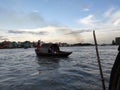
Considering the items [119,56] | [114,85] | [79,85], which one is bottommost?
[79,85]

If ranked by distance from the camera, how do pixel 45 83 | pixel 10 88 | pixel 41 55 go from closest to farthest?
1. pixel 10 88
2. pixel 45 83
3. pixel 41 55

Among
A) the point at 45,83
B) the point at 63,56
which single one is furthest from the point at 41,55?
the point at 45,83

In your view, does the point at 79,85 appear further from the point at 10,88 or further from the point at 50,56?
the point at 50,56

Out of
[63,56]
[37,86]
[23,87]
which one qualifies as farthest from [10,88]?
[63,56]

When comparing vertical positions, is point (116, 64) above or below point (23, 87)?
above

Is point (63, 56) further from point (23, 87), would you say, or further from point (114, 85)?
point (114, 85)

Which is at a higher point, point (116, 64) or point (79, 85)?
point (116, 64)

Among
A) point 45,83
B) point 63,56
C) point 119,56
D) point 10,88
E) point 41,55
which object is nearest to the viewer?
point 119,56

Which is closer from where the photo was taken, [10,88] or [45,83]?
[10,88]

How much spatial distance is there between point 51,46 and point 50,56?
8.70ft

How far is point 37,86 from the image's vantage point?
503 inches

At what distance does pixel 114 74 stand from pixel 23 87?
9.69 metres

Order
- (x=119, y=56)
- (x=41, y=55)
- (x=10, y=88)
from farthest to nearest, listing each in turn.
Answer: (x=41, y=55), (x=10, y=88), (x=119, y=56)

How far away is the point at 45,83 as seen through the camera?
13.6 meters
